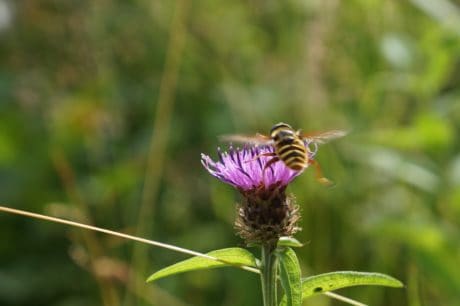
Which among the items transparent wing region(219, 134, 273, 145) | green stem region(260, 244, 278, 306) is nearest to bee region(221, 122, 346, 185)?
transparent wing region(219, 134, 273, 145)

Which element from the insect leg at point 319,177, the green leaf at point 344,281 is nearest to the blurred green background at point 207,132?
the insect leg at point 319,177

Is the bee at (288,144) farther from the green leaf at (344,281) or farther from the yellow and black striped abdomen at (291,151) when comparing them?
the green leaf at (344,281)

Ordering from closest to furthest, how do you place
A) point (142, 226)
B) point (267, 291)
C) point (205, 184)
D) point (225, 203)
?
1. point (267, 291)
2. point (142, 226)
3. point (225, 203)
4. point (205, 184)

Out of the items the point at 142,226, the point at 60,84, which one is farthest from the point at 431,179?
the point at 60,84

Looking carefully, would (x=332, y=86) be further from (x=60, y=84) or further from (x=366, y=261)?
(x=60, y=84)

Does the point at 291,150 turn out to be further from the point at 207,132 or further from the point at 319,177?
the point at 207,132

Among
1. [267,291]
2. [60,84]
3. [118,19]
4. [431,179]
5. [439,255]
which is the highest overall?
[118,19]

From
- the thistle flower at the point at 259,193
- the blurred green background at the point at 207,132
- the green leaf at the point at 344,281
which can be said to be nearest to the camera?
the green leaf at the point at 344,281
